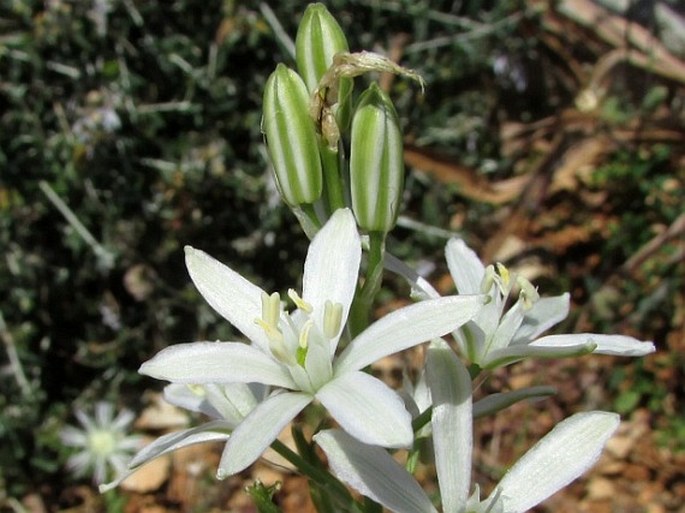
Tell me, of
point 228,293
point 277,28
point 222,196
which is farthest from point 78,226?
point 228,293

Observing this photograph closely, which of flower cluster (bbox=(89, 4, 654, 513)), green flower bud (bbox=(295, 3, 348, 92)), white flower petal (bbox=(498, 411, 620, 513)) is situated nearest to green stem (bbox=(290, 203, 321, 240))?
flower cluster (bbox=(89, 4, 654, 513))

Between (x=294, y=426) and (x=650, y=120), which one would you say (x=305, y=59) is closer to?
(x=294, y=426)

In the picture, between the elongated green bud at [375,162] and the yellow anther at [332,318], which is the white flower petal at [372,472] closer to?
the yellow anther at [332,318]

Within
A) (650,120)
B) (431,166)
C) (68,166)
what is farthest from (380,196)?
(650,120)

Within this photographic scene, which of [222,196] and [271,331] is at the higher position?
[271,331]

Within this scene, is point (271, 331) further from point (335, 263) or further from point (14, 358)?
point (14, 358)
